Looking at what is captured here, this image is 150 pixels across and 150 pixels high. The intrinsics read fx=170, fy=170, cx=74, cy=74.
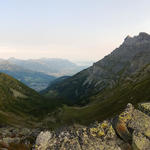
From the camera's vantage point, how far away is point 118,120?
786 inches

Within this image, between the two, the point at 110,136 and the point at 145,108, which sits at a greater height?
the point at 145,108

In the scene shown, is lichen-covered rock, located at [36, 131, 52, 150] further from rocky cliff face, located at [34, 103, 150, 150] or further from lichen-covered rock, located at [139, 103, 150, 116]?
lichen-covered rock, located at [139, 103, 150, 116]

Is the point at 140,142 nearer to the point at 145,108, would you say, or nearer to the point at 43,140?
the point at 145,108

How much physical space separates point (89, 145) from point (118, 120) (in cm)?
448

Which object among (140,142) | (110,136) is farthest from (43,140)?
(140,142)

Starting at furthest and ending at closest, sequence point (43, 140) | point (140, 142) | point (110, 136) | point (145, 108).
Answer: point (145, 108)
point (43, 140)
point (110, 136)
point (140, 142)

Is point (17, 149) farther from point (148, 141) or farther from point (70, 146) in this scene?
point (148, 141)

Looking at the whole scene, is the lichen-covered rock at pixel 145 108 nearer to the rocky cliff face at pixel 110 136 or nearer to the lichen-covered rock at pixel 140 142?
the rocky cliff face at pixel 110 136

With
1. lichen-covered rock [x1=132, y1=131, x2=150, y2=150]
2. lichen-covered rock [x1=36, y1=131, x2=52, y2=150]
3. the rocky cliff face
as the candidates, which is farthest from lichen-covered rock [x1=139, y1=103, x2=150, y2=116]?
lichen-covered rock [x1=36, y1=131, x2=52, y2=150]

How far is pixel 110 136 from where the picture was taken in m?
19.4

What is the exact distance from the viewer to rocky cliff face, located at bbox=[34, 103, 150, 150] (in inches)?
715

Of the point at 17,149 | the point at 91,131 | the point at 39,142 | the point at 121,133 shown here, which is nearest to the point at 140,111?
the point at 121,133

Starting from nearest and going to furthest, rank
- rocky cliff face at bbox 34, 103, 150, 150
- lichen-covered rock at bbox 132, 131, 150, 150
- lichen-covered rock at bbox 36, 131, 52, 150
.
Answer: lichen-covered rock at bbox 132, 131, 150, 150, rocky cliff face at bbox 34, 103, 150, 150, lichen-covered rock at bbox 36, 131, 52, 150

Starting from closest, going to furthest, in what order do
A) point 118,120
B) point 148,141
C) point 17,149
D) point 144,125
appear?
point 148,141 < point 144,125 < point 118,120 < point 17,149
